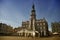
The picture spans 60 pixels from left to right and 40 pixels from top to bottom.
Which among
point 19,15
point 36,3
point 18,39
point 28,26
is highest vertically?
point 36,3

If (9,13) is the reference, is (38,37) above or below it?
below

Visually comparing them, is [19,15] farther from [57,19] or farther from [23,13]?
[57,19]

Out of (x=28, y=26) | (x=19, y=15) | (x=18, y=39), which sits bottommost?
(x=18, y=39)

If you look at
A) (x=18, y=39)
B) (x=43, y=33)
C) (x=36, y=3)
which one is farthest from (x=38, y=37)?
(x=36, y=3)

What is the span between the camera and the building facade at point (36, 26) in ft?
15.5

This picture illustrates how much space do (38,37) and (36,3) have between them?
3.08 ft

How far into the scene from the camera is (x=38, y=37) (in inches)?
186

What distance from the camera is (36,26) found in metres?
4.75

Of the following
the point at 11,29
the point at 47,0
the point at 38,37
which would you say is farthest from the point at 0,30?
the point at 47,0

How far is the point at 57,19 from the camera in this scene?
4.78 meters

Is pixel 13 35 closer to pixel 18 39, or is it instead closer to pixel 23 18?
pixel 18 39

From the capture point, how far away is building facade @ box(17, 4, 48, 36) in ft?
15.5

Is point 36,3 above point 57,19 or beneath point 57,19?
above

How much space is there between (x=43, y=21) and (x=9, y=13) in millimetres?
981
